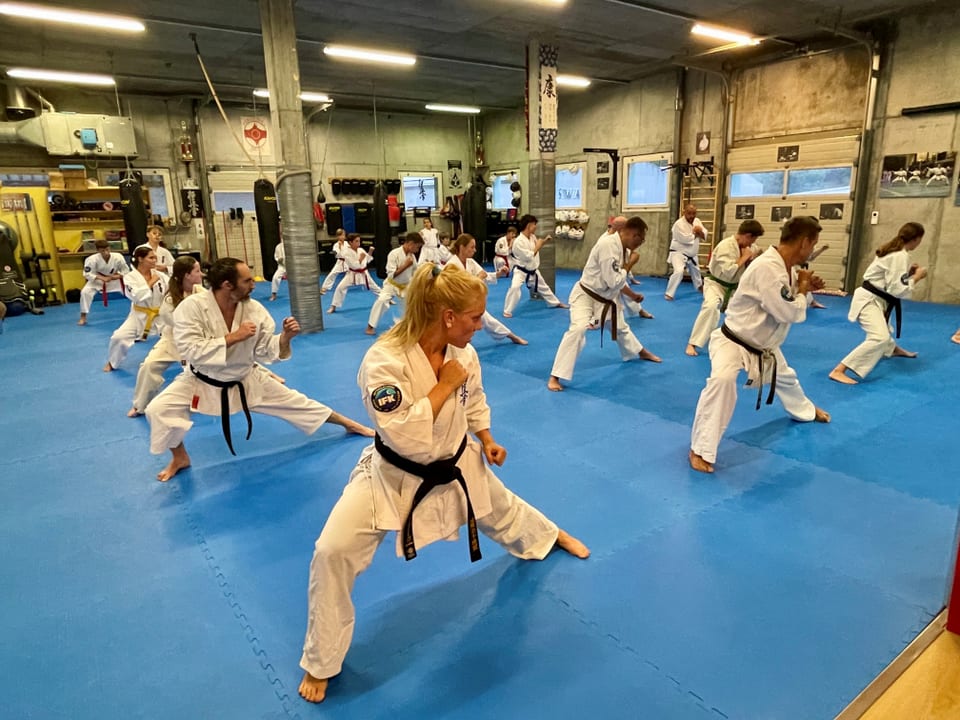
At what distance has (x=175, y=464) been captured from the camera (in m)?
3.58

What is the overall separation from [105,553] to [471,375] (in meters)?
2.03

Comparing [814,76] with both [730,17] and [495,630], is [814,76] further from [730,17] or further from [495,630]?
[495,630]

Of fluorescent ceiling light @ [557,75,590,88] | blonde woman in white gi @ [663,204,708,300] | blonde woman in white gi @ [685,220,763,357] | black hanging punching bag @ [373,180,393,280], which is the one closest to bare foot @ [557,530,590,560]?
blonde woman in white gi @ [685,220,763,357]

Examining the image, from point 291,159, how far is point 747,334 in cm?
579

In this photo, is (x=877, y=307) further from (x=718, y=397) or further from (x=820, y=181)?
(x=820, y=181)

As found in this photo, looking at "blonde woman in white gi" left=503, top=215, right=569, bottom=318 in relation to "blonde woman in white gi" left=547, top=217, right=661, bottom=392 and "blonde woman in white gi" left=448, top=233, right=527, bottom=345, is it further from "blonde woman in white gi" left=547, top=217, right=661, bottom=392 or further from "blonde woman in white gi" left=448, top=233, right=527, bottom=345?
"blonde woman in white gi" left=547, top=217, right=661, bottom=392

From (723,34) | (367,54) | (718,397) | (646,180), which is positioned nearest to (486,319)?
(718,397)

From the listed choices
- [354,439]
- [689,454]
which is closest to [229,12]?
[354,439]

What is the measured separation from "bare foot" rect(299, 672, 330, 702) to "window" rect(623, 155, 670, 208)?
1185cm

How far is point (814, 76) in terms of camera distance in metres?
9.53

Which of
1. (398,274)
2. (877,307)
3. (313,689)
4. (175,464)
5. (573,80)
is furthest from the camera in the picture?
(573,80)

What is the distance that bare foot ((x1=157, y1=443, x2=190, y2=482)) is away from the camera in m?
3.53

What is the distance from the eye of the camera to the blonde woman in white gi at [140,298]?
229 inches

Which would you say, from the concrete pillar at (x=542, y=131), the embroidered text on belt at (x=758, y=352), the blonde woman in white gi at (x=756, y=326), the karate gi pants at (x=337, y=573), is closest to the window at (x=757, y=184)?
the concrete pillar at (x=542, y=131)
